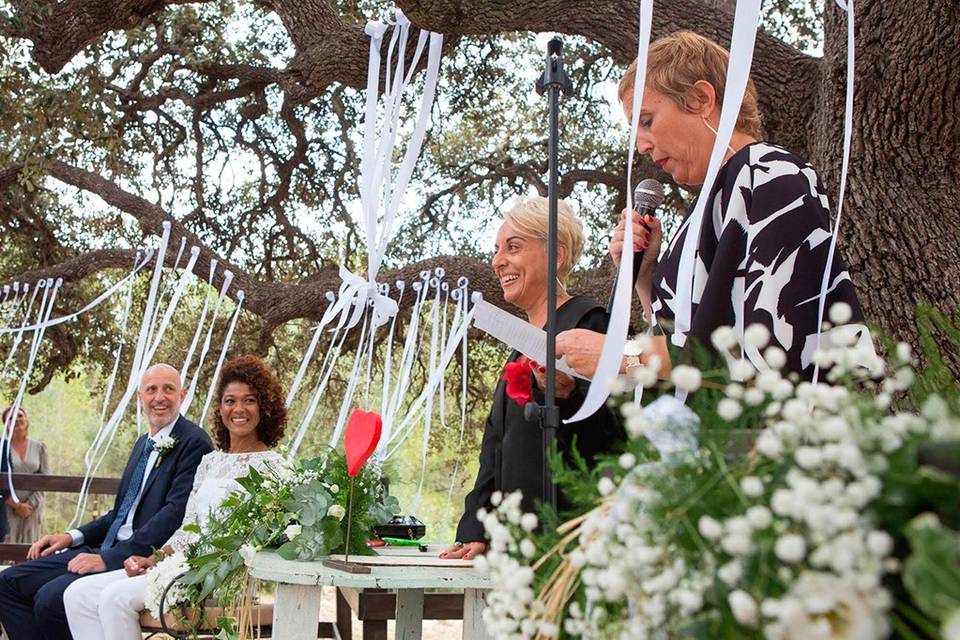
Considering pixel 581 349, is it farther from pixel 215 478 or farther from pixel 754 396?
pixel 215 478

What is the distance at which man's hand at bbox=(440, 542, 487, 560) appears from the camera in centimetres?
243

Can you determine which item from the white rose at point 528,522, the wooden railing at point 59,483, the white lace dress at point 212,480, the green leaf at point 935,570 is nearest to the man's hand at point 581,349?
the white rose at point 528,522

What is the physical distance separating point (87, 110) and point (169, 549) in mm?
3420

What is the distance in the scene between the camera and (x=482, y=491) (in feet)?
8.52

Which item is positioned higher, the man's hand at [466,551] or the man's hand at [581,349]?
the man's hand at [581,349]

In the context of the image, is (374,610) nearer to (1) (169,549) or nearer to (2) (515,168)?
(1) (169,549)

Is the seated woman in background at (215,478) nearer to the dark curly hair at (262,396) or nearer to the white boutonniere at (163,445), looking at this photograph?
the dark curly hair at (262,396)

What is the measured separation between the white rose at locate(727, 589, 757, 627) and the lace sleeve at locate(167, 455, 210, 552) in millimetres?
3484

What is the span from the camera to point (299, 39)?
5.28 m

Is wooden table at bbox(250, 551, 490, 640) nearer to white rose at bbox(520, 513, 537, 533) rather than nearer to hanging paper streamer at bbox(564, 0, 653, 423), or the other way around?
hanging paper streamer at bbox(564, 0, 653, 423)

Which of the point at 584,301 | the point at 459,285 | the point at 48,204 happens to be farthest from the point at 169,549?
the point at 48,204

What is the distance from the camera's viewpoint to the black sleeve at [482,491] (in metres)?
2.53

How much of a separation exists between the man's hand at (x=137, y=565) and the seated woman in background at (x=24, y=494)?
250 centimetres

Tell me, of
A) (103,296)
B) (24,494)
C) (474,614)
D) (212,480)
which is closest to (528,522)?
(474,614)
